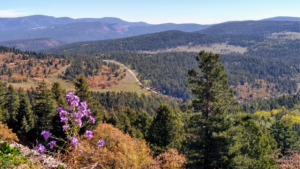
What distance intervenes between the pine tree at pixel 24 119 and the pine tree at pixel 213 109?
3101cm

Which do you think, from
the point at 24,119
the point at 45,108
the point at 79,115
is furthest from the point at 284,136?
the point at 24,119

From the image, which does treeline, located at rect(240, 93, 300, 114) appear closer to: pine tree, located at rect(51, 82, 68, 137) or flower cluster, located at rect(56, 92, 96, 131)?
pine tree, located at rect(51, 82, 68, 137)

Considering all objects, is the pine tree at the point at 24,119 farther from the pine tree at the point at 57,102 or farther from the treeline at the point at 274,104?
the treeline at the point at 274,104

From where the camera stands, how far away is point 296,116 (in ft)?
420

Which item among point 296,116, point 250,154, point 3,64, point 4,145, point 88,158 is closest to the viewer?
point 4,145

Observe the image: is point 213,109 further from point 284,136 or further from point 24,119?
point 284,136

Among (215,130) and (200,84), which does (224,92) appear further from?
(215,130)

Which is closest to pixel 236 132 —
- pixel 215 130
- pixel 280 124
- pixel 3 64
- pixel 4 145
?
pixel 215 130

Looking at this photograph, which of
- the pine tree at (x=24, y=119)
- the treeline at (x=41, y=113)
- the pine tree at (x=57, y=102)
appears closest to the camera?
the pine tree at (x=57, y=102)

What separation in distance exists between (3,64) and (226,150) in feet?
663

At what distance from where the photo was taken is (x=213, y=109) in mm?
21625

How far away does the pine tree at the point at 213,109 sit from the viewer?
68.9 ft

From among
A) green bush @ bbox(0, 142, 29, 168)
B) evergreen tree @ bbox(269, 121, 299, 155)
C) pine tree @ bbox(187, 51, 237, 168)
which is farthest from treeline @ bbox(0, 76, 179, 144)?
evergreen tree @ bbox(269, 121, 299, 155)

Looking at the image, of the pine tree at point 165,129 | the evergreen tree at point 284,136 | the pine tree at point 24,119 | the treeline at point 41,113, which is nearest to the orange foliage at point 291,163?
the pine tree at point 165,129
